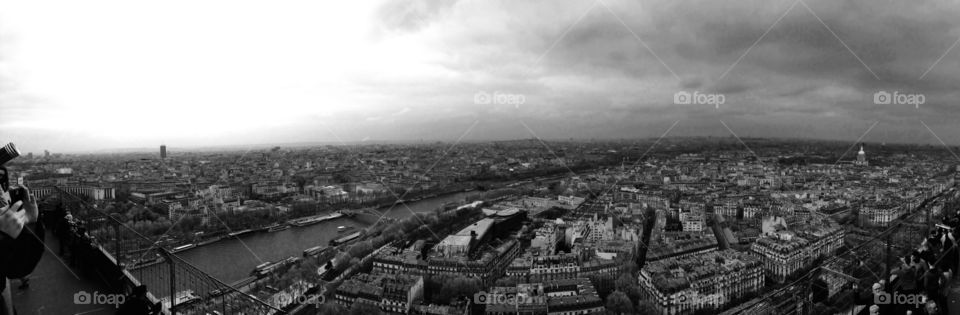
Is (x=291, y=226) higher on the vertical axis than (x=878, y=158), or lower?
lower

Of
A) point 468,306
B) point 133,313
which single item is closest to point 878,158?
point 468,306

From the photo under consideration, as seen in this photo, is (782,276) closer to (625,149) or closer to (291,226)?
(291,226)

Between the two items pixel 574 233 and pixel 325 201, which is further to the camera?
pixel 325 201

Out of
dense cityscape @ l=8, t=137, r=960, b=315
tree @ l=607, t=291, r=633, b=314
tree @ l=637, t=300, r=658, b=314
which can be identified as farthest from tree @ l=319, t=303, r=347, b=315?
tree @ l=637, t=300, r=658, b=314

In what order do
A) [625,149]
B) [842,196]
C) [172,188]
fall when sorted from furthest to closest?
[625,149] → [842,196] → [172,188]

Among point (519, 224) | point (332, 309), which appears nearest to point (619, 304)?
point (332, 309)

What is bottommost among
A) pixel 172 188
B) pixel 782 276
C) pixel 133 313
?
pixel 782 276
